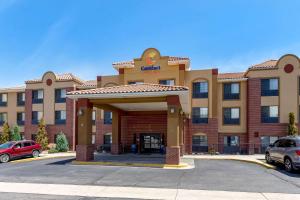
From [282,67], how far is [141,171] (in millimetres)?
20159

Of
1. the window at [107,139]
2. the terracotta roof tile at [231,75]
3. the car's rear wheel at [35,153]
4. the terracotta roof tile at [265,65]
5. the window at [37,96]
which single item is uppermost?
the terracotta roof tile at [265,65]

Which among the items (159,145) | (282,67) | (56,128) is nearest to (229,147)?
(159,145)

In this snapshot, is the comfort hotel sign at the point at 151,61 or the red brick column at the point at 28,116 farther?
the red brick column at the point at 28,116

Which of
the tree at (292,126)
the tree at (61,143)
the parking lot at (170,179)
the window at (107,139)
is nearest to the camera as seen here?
the parking lot at (170,179)

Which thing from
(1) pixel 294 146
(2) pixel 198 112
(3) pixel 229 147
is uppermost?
(2) pixel 198 112

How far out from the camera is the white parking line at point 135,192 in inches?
389

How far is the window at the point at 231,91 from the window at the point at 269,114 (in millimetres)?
2944

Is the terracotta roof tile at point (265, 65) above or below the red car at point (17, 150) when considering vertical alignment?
above

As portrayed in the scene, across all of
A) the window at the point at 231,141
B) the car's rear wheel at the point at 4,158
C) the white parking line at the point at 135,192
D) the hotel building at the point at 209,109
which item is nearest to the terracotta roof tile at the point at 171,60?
the hotel building at the point at 209,109

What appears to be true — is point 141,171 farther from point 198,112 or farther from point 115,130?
point 198,112

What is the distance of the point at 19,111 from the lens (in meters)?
37.8

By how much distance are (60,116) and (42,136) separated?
315 cm

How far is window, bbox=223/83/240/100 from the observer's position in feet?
98.7

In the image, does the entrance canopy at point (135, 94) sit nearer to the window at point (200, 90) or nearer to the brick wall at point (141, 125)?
the brick wall at point (141, 125)
